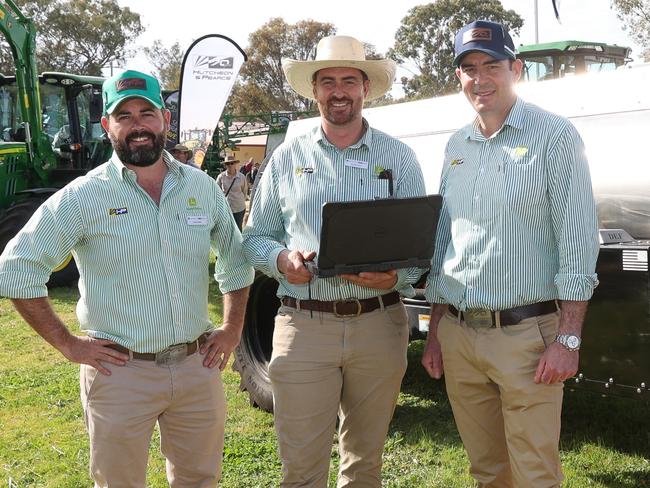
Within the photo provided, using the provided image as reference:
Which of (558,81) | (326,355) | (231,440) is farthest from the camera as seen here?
(231,440)

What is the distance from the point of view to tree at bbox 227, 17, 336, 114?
47875mm

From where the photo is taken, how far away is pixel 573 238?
2.74m

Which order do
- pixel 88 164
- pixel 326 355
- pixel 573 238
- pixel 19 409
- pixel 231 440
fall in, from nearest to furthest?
1. pixel 573 238
2. pixel 326 355
3. pixel 231 440
4. pixel 19 409
5. pixel 88 164

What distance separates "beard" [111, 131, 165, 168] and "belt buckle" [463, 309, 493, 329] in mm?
1423

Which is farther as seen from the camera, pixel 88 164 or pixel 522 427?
pixel 88 164

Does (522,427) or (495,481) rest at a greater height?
(522,427)

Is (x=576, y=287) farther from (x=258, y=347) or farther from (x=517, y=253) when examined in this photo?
(x=258, y=347)

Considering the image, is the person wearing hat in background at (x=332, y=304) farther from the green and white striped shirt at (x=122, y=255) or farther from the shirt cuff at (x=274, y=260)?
the green and white striped shirt at (x=122, y=255)

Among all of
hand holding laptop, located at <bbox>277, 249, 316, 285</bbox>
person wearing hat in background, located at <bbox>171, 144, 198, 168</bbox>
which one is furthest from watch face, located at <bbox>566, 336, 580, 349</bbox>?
person wearing hat in background, located at <bbox>171, 144, 198, 168</bbox>

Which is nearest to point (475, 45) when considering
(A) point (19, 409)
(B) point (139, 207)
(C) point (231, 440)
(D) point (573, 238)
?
(D) point (573, 238)

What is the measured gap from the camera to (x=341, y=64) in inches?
128

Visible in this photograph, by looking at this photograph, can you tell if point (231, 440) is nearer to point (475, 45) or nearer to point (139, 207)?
point (139, 207)

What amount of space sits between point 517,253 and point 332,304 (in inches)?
32.4

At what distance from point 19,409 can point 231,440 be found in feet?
6.16
